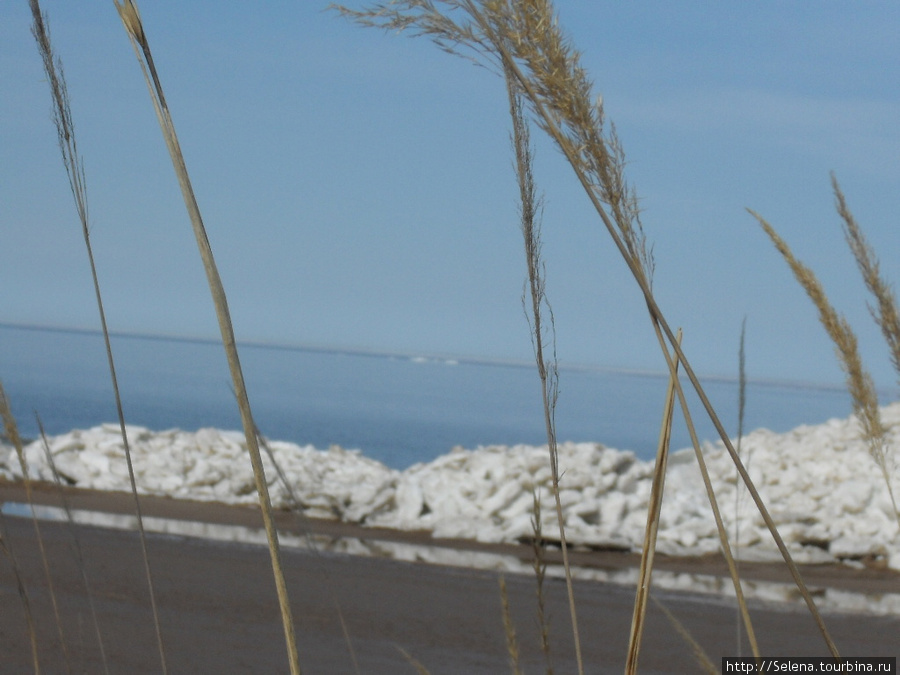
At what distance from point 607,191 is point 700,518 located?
7.49m

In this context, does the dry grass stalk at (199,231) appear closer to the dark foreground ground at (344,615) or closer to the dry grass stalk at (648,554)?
the dry grass stalk at (648,554)

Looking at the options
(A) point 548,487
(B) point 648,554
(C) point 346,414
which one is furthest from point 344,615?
(C) point 346,414

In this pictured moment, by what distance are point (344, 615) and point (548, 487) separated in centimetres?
349

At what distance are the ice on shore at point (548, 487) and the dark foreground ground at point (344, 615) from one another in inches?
17.8

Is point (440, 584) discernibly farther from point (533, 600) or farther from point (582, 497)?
point (582, 497)

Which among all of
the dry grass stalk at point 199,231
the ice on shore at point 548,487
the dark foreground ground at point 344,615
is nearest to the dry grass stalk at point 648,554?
the dry grass stalk at point 199,231

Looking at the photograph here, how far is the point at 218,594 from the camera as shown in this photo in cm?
570

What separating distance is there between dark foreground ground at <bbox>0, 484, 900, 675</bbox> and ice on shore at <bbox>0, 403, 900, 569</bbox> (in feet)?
1.48

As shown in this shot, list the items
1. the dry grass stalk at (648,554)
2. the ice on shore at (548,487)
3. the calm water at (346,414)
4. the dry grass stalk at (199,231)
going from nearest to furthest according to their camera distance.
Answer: the dry grass stalk at (199,231) → the dry grass stalk at (648,554) → the ice on shore at (548,487) → the calm water at (346,414)

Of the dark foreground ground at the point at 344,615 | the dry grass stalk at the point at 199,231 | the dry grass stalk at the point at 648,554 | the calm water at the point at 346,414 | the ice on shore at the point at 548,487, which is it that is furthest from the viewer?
the calm water at the point at 346,414

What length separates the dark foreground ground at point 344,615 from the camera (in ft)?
14.7

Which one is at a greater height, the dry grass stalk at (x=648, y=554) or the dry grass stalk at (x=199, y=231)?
the dry grass stalk at (x=199, y=231)

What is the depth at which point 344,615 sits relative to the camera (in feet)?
17.4

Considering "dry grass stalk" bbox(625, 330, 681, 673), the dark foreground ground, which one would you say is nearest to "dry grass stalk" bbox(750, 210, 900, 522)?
"dry grass stalk" bbox(625, 330, 681, 673)
